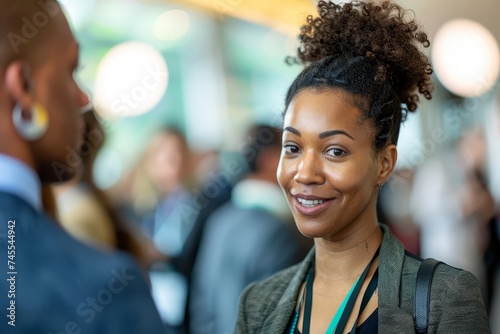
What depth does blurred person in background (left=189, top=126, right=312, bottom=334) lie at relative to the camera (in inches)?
145

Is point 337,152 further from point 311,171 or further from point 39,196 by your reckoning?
point 39,196

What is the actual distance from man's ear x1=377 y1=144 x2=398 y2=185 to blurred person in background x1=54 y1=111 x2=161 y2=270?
58.5 inches

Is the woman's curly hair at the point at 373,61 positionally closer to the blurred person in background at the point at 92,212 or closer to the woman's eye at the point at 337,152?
the woman's eye at the point at 337,152

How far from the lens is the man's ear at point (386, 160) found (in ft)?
6.37

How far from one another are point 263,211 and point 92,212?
3.00ft

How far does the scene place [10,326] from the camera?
2.65m

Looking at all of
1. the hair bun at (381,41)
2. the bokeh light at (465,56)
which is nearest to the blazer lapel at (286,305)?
the hair bun at (381,41)

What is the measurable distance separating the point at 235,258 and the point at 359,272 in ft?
5.98

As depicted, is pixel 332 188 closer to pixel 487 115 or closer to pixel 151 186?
pixel 151 186

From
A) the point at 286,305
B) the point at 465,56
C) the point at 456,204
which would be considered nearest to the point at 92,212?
the point at 286,305

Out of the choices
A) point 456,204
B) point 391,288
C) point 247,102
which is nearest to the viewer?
point 391,288

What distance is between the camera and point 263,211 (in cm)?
387

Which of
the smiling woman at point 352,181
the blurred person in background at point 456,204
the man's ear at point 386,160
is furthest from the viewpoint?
the blurred person in background at point 456,204

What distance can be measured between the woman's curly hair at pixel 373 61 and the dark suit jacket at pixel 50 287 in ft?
3.85
